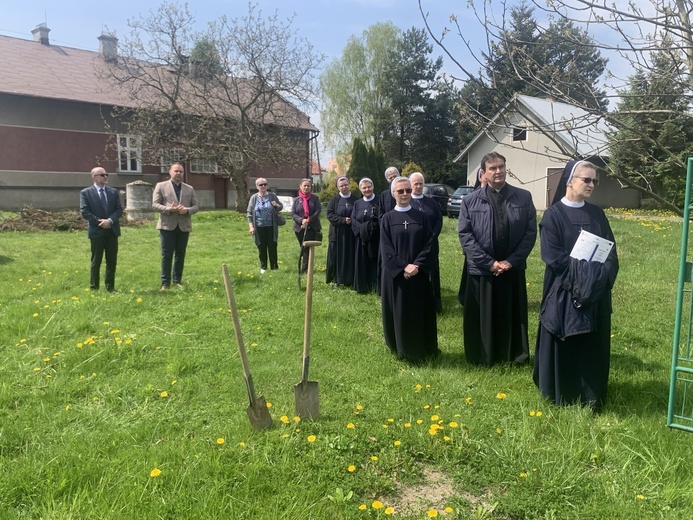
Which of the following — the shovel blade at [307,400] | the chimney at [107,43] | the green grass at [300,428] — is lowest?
the green grass at [300,428]

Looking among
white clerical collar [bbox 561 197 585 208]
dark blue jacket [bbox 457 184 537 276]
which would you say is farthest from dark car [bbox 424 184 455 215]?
white clerical collar [bbox 561 197 585 208]

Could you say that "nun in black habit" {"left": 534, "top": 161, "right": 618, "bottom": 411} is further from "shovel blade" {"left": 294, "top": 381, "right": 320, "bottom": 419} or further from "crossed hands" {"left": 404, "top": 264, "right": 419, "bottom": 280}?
"shovel blade" {"left": 294, "top": 381, "right": 320, "bottom": 419}

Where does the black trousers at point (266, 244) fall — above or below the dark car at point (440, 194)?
below

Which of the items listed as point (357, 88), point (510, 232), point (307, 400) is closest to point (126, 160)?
point (357, 88)

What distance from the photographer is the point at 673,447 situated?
11.6 ft

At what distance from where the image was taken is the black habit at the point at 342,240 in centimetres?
886

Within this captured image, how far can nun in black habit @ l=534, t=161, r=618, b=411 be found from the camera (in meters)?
3.91

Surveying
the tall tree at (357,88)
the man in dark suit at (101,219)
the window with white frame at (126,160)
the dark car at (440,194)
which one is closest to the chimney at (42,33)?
the window with white frame at (126,160)

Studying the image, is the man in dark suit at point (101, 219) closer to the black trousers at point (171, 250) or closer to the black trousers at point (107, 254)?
the black trousers at point (107, 254)

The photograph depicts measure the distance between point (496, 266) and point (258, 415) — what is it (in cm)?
251

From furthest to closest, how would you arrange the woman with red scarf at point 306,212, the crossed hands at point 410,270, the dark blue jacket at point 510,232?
the woman with red scarf at point 306,212, the crossed hands at point 410,270, the dark blue jacket at point 510,232

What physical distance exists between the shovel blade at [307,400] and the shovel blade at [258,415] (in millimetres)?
262

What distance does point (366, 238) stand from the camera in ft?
26.7

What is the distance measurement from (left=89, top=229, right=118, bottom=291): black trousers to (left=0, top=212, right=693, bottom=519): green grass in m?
0.99
